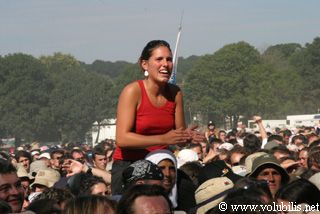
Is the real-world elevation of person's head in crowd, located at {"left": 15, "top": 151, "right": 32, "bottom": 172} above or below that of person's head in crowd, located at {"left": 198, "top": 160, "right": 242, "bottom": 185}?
below

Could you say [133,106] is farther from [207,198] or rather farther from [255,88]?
[255,88]

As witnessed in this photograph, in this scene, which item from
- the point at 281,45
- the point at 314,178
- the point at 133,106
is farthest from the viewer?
the point at 281,45

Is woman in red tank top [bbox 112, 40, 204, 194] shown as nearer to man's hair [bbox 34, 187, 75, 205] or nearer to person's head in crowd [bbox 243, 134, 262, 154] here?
man's hair [bbox 34, 187, 75, 205]

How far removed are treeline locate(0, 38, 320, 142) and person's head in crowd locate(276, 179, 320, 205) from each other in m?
104

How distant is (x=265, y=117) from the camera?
376 ft

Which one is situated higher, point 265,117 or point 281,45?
point 281,45

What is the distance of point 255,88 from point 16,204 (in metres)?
111

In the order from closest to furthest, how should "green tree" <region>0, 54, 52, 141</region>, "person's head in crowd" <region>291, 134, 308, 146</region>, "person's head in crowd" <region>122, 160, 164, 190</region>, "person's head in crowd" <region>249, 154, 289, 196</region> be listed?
"person's head in crowd" <region>122, 160, 164, 190</region> < "person's head in crowd" <region>249, 154, 289, 196</region> < "person's head in crowd" <region>291, 134, 308, 146</region> < "green tree" <region>0, 54, 52, 141</region>

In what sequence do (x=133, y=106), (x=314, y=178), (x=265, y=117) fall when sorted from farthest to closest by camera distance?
(x=265, y=117) < (x=314, y=178) < (x=133, y=106)

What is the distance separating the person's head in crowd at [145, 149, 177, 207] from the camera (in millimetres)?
7339

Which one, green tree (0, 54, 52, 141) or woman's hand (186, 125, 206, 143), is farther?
green tree (0, 54, 52, 141)

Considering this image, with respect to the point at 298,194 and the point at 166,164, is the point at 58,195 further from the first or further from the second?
the point at 298,194

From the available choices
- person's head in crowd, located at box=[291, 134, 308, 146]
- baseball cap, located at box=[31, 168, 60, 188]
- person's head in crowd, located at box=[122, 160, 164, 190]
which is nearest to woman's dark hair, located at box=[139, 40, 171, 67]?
person's head in crowd, located at box=[122, 160, 164, 190]

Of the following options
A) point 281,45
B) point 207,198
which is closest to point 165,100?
point 207,198
